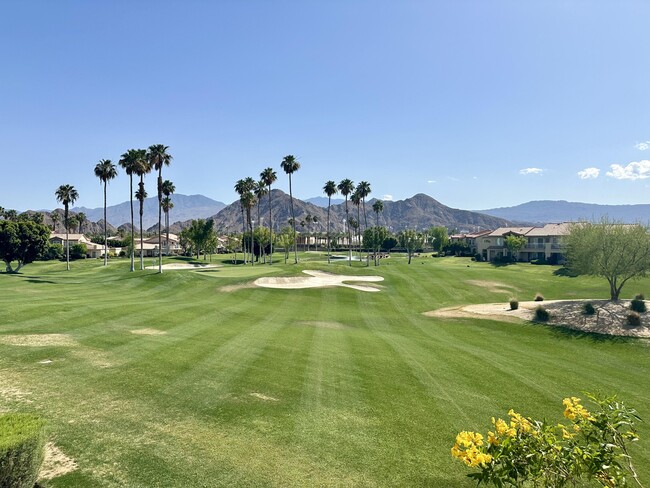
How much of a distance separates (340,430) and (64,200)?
336 feet

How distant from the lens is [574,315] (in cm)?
3275

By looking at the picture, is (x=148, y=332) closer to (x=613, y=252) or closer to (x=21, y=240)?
(x=613, y=252)

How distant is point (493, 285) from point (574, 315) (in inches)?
787

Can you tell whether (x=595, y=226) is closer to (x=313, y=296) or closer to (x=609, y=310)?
(x=609, y=310)

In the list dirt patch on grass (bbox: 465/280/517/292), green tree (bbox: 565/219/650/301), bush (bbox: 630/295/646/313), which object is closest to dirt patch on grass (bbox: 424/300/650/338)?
bush (bbox: 630/295/646/313)

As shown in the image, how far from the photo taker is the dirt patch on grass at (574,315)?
29.1 m

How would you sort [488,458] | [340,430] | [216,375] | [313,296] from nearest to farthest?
1. [488,458]
2. [340,430]
3. [216,375]
4. [313,296]

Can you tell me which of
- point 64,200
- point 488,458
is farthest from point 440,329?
point 64,200

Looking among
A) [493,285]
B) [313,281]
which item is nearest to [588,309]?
[493,285]

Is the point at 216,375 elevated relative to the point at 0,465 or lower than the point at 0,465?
lower

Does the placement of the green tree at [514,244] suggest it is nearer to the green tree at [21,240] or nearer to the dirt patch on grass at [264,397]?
the dirt patch on grass at [264,397]

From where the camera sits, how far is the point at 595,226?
39.5 m

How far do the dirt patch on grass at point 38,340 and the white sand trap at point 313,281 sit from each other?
2841 cm

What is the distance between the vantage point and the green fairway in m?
9.43
